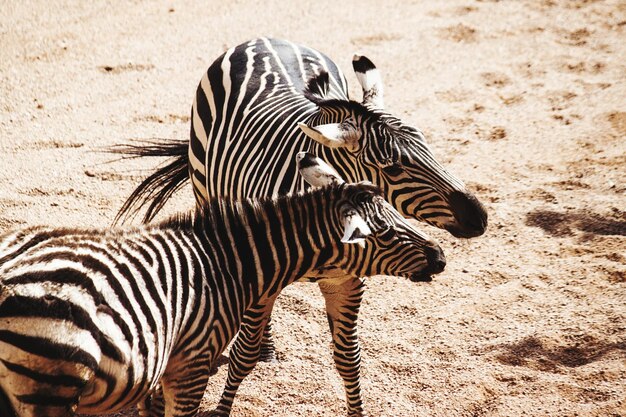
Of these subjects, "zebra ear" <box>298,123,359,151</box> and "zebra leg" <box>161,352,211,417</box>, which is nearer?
"zebra leg" <box>161,352,211,417</box>

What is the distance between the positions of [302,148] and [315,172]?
631 millimetres

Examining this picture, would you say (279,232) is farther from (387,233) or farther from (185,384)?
(185,384)

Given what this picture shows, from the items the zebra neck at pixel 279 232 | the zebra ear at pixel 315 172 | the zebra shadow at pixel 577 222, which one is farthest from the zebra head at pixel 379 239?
the zebra shadow at pixel 577 222

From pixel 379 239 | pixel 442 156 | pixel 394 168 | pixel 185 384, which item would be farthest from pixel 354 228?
pixel 442 156

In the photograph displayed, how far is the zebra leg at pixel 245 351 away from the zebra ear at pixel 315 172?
907mm

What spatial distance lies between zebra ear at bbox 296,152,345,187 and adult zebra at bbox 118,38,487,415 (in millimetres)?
221

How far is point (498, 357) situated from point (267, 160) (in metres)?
2.25

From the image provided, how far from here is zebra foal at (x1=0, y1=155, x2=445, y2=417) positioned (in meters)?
3.34

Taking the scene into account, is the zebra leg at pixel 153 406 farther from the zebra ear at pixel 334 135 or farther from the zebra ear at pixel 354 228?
the zebra ear at pixel 334 135

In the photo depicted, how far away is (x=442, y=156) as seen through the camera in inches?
326

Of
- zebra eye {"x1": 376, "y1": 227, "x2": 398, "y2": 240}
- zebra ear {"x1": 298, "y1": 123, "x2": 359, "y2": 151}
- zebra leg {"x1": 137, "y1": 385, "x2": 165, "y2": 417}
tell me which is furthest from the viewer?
zebra leg {"x1": 137, "y1": 385, "x2": 165, "y2": 417}

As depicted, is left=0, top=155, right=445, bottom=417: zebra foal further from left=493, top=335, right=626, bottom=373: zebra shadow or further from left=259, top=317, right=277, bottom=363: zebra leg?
left=493, top=335, right=626, bottom=373: zebra shadow

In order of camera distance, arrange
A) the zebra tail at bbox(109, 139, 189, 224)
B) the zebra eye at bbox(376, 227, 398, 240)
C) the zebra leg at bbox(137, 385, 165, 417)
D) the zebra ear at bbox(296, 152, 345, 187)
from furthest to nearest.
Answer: the zebra tail at bbox(109, 139, 189, 224), the zebra leg at bbox(137, 385, 165, 417), the zebra ear at bbox(296, 152, 345, 187), the zebra eye at bbox(376, 227, 398, 240)

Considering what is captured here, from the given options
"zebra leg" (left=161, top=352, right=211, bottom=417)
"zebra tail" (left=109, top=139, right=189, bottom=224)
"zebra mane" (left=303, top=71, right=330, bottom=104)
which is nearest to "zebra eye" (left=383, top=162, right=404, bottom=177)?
"zebra mane" (left=303, top=71, right=330, bottom=104)
